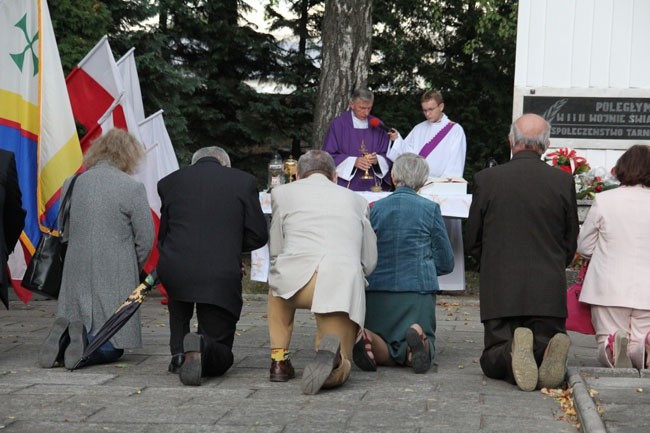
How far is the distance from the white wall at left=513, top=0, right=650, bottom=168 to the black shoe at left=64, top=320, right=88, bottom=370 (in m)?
6.49

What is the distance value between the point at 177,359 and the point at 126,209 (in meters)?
1.11

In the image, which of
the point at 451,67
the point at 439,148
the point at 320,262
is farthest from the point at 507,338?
the point at 451,67

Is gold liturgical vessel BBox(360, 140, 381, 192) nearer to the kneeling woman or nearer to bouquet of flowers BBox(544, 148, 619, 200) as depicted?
bouquet of flowers BBox(544, 148, 619, 200)

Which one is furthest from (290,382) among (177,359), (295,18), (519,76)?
(295,18)

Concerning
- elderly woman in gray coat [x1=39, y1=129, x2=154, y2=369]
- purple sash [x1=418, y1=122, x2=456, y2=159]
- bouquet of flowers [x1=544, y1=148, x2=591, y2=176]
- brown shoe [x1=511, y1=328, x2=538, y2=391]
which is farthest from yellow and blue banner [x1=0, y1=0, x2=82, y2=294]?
bouquet of flowers [x1=544, y1=148, x2=591, y2=176]

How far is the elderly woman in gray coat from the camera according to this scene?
27.1 ft

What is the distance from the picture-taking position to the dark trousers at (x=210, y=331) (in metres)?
7.57

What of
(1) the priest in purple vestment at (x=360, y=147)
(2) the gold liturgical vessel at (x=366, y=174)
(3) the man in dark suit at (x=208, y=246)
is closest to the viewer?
(3) the man in dark suit at (x=208, y=246)

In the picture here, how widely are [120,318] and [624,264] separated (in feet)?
10.7

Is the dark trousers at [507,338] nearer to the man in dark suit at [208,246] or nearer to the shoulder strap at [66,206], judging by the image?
the man in dark suit at [208,246]

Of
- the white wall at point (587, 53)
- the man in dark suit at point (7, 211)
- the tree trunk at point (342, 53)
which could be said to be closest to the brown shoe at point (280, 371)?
the man in dark suit at point (7, 211)

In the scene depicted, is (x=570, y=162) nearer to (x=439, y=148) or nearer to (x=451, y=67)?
(x=439, y=148)

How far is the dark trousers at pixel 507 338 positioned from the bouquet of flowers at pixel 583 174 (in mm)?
4131

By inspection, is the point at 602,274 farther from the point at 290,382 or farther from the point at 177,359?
the point at 177,359
